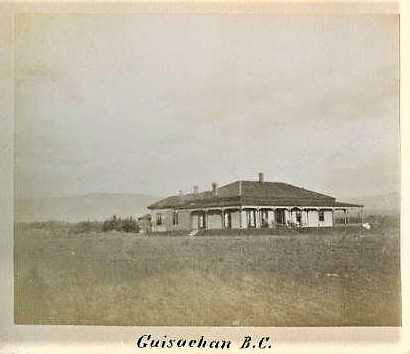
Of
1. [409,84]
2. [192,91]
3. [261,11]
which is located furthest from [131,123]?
[409,84]

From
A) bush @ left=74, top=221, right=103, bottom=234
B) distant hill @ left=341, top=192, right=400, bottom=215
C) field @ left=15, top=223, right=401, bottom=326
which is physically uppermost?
distant hill @ left=341, top=192, right=400, bottom=215

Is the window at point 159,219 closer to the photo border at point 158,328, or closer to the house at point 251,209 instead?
the house at point 251,209

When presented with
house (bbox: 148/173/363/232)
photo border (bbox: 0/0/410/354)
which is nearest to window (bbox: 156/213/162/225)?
house (bbox: 148/173/363/232)

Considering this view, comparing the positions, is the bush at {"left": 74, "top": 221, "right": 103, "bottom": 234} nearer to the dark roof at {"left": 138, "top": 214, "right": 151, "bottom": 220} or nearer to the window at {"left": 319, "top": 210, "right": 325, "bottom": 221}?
the dark roof at {"left": 138, "top": 214, "right": 151, "bottom": 220}

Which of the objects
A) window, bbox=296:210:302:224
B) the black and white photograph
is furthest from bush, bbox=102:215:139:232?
window, bbox=296:210:302:224

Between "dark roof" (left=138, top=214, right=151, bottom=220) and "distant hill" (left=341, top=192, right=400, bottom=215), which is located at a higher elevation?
"distant hill" (left=341, top=192, right=400, bottom=215)

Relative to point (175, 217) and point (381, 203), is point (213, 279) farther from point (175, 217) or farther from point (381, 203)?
point (381, 203)

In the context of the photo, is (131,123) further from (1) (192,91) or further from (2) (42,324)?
(2) (42,324)

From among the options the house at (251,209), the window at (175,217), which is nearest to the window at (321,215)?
the house at (251,209)
